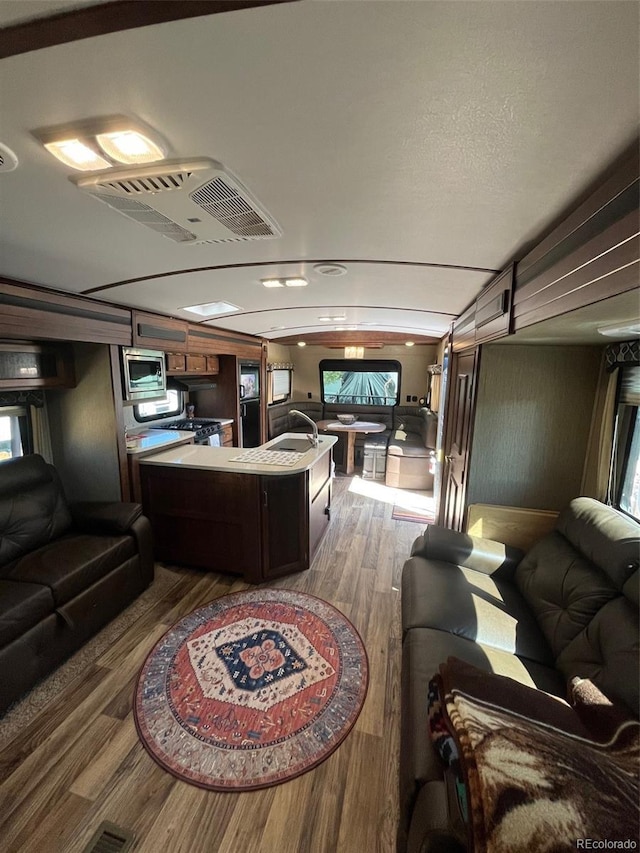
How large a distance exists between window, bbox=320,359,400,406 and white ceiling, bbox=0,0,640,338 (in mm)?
5481

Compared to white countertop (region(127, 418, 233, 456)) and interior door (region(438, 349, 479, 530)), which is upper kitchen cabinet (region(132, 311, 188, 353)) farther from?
interior door (region(438, 349, 479, 530))

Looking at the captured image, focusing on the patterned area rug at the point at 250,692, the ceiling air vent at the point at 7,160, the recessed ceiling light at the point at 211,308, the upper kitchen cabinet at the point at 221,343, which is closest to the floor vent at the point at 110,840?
the patterned area rug at the point at 250,692

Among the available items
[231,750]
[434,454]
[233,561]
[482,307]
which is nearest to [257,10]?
[482,307]

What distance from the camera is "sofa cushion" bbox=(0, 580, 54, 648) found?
1.60m

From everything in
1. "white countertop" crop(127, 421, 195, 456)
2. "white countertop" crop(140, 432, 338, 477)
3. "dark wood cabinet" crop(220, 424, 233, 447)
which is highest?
"white countertop" crop(127, 421, 195, 456)

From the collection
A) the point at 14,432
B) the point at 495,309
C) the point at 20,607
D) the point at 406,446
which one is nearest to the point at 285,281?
the point at 495,309

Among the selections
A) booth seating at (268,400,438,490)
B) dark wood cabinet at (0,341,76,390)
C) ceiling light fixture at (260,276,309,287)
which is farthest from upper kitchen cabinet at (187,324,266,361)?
ceiling light fixture at (260,276,309,287)

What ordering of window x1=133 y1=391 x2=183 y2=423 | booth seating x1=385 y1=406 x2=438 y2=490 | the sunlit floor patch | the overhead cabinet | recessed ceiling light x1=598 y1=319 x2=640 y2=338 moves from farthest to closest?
booth seating x1=385 y1=406 x2=438 y2=490
the sunlit floor patch
the overhead cabinet
window x1=133 y1=391 x2=183 y2=423
recessed ceiling light x1=598 y1=319 x2=640 y2=338

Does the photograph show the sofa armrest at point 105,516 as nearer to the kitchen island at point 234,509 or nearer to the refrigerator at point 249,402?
the kitchen island at point 234,509

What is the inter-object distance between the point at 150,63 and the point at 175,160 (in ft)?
0.97

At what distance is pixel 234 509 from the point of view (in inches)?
103

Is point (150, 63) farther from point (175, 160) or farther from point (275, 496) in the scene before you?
point (275, 496)

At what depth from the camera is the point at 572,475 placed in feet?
7.30

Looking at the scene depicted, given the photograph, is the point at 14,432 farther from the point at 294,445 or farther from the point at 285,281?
the point at 285,281
